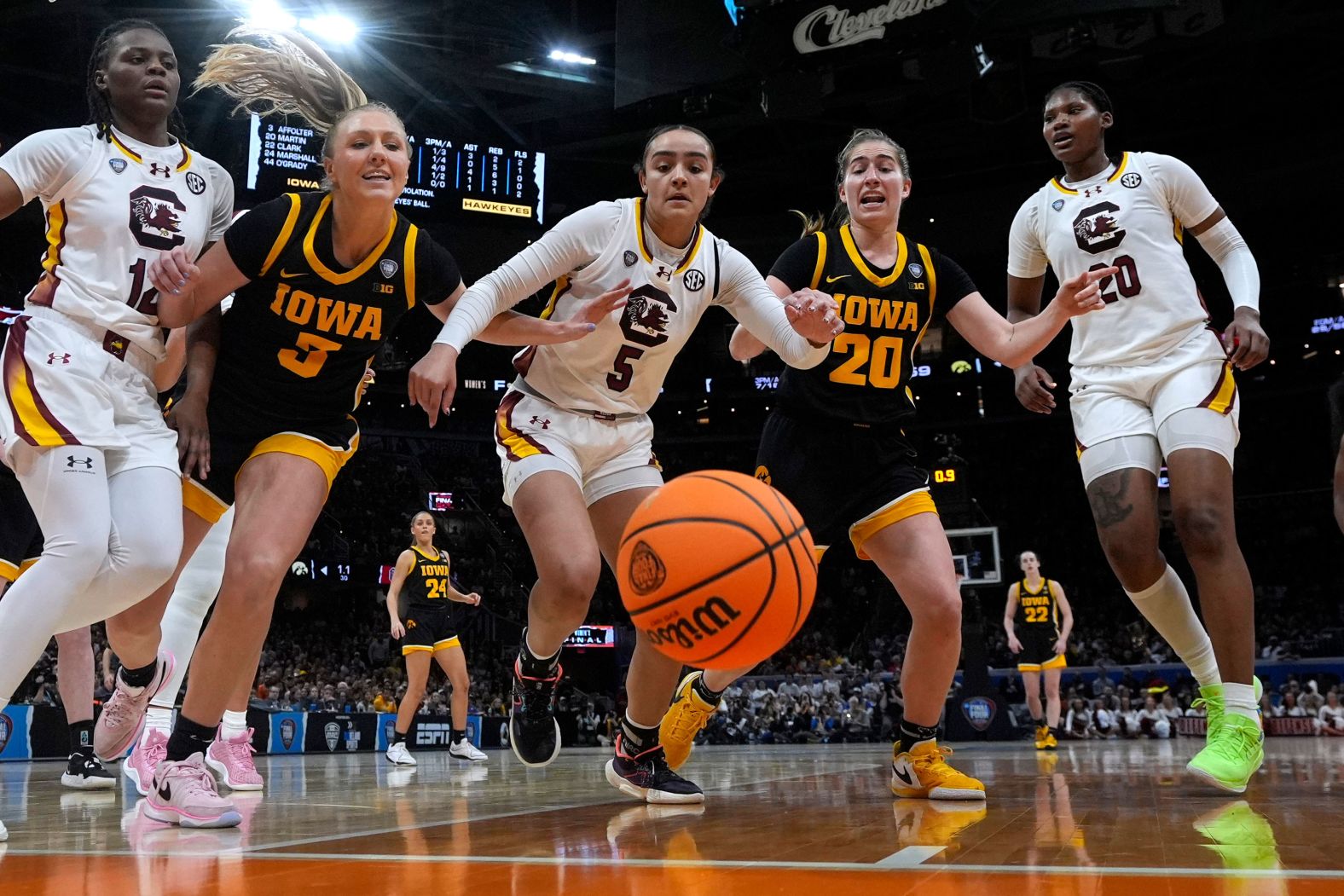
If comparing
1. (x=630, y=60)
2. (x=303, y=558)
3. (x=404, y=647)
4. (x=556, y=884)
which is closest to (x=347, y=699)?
(x=303, y=558)

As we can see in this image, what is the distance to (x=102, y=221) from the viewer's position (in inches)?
150

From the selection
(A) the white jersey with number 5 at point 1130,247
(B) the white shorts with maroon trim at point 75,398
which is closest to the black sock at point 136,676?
(B) the white shorts with maroon trim at point 75,398

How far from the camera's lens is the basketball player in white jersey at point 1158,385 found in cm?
408

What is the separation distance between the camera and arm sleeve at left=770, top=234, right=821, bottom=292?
186 inches

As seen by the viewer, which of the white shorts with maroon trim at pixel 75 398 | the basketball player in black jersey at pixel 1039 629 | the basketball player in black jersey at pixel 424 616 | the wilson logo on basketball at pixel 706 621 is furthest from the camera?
the basketball player in black jersey at pixel 1039 629

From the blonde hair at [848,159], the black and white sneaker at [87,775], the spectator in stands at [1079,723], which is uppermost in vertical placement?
the blonde hair at [848,159]

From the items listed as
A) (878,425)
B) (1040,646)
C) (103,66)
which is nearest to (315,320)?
(103,66)

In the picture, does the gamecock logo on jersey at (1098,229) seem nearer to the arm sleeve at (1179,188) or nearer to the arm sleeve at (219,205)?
the arm sleeve at (1179,188)

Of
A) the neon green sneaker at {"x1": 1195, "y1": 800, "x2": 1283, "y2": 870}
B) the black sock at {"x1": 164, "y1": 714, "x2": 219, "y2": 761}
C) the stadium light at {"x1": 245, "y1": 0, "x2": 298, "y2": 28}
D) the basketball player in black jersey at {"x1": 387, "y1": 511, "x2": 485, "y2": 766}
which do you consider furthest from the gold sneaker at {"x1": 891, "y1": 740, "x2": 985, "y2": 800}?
the stadium light at {"x1": 245, "y1": 0, "x2": 298, "y2": 28}

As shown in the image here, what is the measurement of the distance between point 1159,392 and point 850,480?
48.4 inches

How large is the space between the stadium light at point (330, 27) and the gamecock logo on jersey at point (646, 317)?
13.8 metres

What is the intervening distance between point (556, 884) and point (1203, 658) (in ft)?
10.3

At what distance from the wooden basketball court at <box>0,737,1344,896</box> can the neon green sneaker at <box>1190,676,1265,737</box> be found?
0.26 meters

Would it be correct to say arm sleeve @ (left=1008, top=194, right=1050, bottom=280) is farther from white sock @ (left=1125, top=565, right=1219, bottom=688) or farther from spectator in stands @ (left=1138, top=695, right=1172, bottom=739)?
spectator in stands @ (left=1138, top=695, right=1172, bottom=739)
